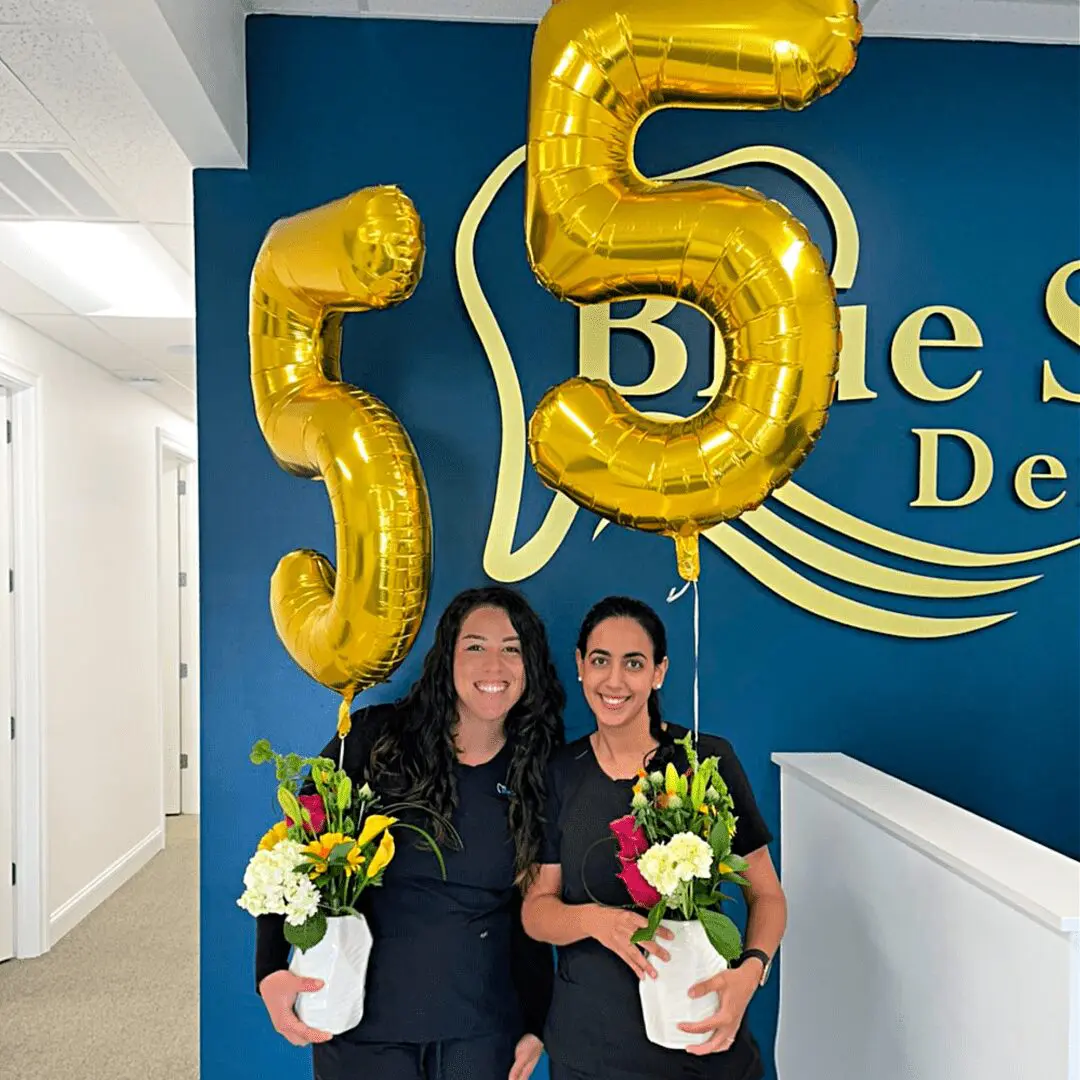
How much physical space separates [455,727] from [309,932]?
42cm

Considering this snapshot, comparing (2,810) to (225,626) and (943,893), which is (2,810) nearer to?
(225,626)

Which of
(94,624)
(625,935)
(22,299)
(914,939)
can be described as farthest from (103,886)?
(914,939)

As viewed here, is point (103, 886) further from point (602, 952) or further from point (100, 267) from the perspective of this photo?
point (602, 952)

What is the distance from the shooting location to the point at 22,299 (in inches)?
160

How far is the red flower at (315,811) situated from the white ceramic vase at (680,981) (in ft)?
1.87

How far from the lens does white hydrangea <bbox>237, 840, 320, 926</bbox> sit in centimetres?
178

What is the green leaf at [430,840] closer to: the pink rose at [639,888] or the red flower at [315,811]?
the red flower at [315,811]

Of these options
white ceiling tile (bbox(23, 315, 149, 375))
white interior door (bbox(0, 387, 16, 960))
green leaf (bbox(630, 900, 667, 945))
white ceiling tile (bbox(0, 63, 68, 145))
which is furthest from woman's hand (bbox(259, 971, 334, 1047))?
white ceiling tile (bbox(23, 315, 149, 375))

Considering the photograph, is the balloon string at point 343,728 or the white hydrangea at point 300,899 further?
the balloon string at point 343,728

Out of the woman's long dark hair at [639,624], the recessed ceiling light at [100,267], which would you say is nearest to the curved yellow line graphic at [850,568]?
the woman's long dark hair at [639,624]

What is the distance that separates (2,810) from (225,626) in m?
2.38

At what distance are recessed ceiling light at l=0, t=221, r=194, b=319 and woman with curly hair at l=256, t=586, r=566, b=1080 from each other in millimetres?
1981

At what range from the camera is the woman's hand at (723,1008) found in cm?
176

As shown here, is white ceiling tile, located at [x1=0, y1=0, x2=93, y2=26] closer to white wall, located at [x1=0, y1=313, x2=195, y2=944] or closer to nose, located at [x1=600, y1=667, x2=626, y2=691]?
nose, located at [x1=600, y1=667, x2=626, y2=691]
